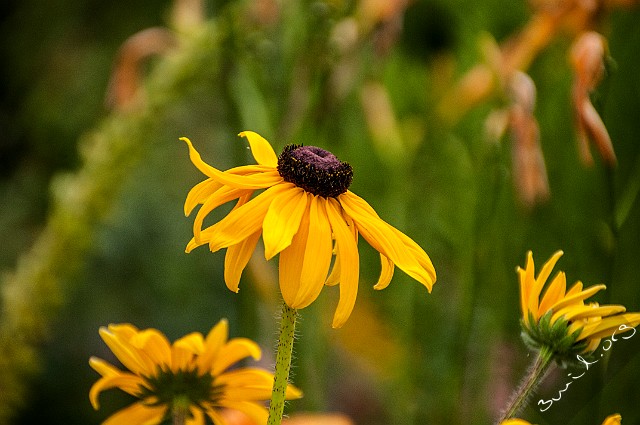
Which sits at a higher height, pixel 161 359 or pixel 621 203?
pixel 621 203

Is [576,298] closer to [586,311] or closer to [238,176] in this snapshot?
[586,311]

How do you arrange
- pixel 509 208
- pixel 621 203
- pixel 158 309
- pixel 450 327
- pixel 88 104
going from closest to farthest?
pixel 621 203, pixel 509 208, pixel 450 327, pixel 158 309, pixel 88 104

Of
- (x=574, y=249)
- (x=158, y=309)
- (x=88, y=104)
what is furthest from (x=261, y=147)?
(x=88, y=104)

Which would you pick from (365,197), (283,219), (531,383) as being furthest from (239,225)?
(365,197)

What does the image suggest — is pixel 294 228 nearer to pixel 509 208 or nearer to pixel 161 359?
pixel 161 359

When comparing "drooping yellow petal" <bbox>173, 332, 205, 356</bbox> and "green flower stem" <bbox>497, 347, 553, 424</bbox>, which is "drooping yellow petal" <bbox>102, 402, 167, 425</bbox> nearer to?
"drooping yellow petal" <bbox>173, 332, 205, 356</bbox>

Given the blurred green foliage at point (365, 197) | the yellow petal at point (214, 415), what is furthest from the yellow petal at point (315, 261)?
the blurred green foliage at point (365, 197)
